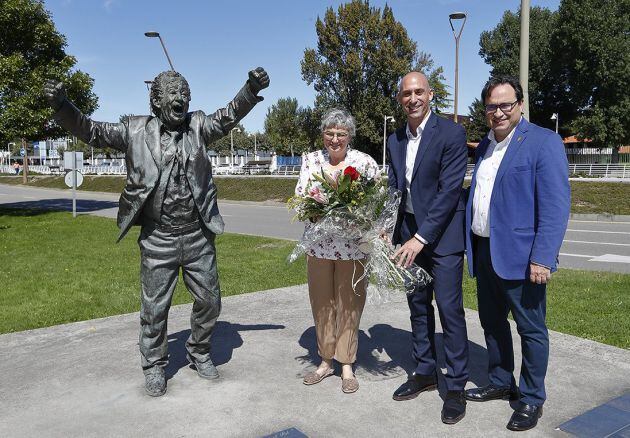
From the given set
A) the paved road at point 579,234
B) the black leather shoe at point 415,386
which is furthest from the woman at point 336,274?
the paved road at point 579,234

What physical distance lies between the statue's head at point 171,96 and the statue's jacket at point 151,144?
4.6 inches

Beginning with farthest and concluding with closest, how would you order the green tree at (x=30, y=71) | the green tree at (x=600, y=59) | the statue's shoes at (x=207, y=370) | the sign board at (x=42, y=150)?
the sign board at (x=42, y=150), the green tree at (x=600, y=59), the green tree at (x=30, y=71), the statue's shoes at (x=207, y=370)

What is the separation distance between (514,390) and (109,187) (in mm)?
37757

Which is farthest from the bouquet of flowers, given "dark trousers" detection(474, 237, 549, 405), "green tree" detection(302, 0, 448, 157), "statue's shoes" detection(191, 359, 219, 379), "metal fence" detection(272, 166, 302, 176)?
"green tree" detection(302, 0, 448, 157)

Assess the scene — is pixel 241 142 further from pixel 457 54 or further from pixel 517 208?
pixel 517 208

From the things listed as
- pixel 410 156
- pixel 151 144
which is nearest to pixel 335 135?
pixel 410 156

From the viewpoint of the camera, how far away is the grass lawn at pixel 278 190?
59.0 feet

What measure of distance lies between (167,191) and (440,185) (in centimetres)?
178

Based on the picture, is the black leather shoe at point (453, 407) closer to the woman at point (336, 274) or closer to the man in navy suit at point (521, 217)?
the man in navy suit at point (521, 217)

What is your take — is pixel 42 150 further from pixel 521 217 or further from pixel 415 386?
pixel 521 217

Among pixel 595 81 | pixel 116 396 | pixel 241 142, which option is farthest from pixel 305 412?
pixel 241 142

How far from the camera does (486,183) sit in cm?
334

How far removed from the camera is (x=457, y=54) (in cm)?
2327

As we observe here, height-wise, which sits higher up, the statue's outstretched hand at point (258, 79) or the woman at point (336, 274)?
the statue's outstretched hand at point (258, 79)
